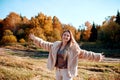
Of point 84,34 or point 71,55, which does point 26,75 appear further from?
point 84,34

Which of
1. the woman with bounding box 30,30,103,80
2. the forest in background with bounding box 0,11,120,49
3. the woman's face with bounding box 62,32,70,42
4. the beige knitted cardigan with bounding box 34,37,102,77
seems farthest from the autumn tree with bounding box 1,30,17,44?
the woman's face with bounding box 62,32,70,42

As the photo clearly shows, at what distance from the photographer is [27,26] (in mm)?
47406

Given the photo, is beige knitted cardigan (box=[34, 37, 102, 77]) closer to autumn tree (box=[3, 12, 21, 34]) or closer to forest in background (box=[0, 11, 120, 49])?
forest in background (box=[0, 11, 120, 49])

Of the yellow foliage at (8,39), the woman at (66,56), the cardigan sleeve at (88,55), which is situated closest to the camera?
the woman at (66,56)

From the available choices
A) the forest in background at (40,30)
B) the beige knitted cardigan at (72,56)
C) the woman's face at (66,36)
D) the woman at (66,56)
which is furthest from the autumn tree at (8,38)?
A: the woman's face at (66,36)

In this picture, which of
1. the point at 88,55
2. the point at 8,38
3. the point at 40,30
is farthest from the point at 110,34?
the point at 88,55

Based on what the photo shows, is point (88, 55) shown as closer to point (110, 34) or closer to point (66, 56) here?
point (66, 56)

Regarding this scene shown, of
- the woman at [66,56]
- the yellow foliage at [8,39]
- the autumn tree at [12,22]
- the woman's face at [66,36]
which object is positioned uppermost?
the autumn tree at [12,22]

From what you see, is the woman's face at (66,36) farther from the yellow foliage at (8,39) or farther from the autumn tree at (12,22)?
the autumn tree at (12,22)

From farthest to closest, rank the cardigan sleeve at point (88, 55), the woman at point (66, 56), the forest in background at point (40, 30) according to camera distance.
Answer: the forest in background at point (40, 30)
the cardigan sleeve at point (88, 55)
the woman at point (66, 56)

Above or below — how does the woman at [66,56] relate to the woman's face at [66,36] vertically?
below

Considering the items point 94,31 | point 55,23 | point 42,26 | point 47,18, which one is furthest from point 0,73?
point 94,31

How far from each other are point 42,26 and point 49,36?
1999mm

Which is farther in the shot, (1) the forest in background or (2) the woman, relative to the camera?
(1) the forest in background
